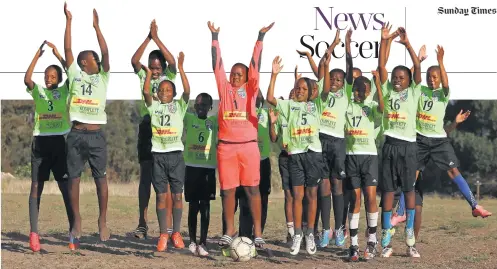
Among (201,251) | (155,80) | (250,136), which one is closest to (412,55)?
(250,136)

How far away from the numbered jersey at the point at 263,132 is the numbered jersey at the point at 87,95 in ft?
7.92

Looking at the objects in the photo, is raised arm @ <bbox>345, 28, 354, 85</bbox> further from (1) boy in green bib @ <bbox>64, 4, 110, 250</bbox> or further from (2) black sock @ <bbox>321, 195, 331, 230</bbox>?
(1) boy in green bib @ <bbox>64, 4, 110, 250</bbox>

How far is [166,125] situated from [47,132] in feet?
6.80

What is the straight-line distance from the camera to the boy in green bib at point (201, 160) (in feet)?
56.0

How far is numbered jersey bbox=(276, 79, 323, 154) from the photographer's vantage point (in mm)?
16938

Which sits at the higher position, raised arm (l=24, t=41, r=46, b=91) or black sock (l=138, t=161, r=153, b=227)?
raised arm (l=24, t=41, r=46, b=91)

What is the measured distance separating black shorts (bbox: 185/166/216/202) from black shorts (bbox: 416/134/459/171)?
10.5 ft

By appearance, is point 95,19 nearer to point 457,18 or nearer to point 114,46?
point 114,46

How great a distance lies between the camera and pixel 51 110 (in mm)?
17531

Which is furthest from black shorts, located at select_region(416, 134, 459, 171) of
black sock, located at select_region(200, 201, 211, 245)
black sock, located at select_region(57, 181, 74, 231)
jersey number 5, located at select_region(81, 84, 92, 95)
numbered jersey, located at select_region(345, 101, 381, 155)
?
black sock, located at select_region(57, 181, 74, 231)

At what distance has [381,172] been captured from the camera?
675 inches

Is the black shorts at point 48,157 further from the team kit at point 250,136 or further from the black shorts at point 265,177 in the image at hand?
the black shorts at point 265,177

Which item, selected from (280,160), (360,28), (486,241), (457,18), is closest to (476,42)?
(457,18)

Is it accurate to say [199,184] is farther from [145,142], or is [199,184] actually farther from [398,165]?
[398,165]
